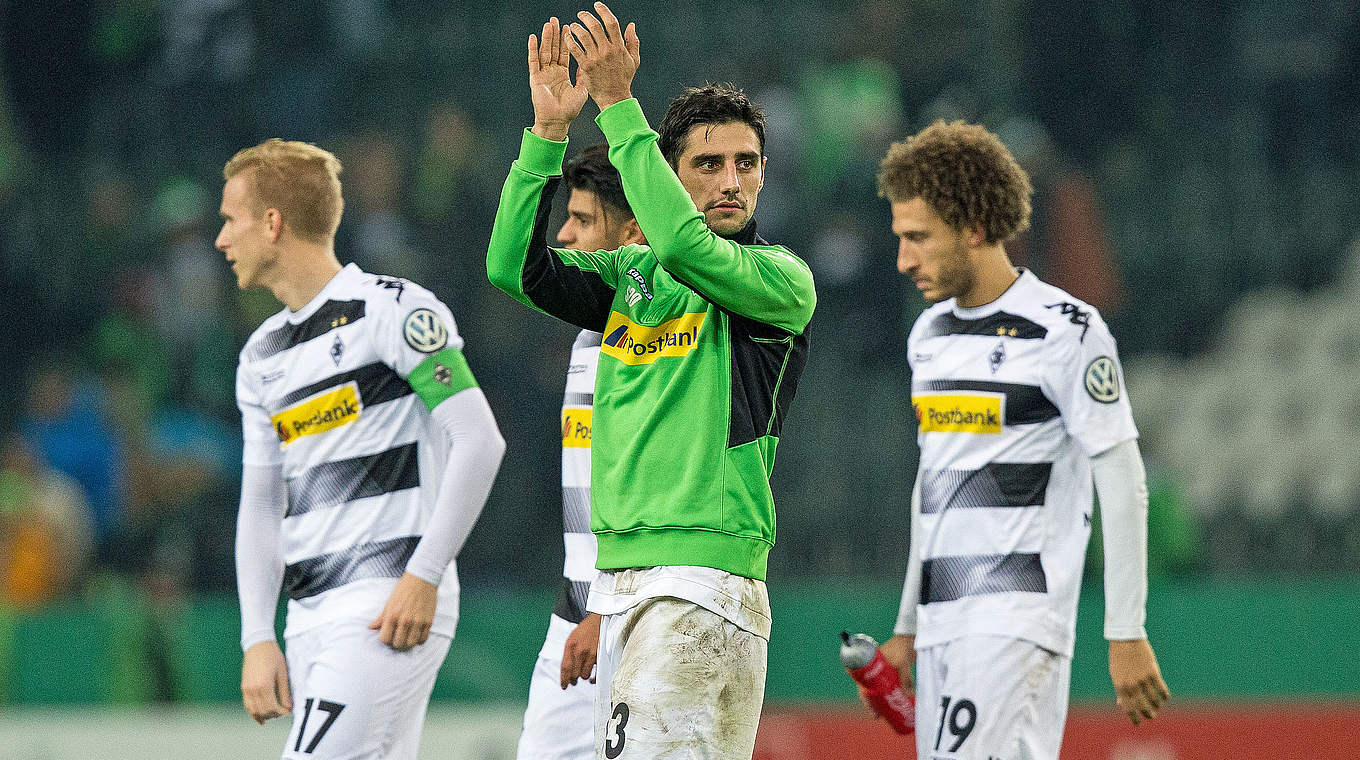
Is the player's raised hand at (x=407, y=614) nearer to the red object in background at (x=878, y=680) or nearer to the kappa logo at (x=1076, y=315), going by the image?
the red object in background at (x=878, y=680)

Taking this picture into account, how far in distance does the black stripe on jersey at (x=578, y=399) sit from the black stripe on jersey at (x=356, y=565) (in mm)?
570

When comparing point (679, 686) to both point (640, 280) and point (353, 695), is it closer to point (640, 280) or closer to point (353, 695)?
point (640, 280)

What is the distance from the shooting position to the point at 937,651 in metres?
4.18

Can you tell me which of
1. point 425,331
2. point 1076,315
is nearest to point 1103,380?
point 1076,315

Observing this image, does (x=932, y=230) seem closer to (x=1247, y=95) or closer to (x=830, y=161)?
(x=830, y=161)

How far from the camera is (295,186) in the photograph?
14.8 feet

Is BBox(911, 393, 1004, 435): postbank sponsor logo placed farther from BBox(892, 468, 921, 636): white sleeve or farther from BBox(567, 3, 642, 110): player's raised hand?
BBox(567, 3, 642, 110): player's raised hand

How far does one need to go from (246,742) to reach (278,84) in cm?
A: 408

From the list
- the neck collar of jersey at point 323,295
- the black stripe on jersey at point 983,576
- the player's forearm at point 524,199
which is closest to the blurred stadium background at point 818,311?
the black stripe on jersey at point 983,576

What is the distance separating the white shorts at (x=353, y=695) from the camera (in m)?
4.03

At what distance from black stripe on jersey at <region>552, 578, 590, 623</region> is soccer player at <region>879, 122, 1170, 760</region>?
2.73ft

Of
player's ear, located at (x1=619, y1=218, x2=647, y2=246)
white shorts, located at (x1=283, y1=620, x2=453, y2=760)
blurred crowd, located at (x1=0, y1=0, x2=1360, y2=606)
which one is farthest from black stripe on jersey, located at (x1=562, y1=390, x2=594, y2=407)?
blurred crowd, located at (x1=0, y1=0, x2=1360, y2=606)

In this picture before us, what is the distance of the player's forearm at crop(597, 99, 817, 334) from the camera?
3104 millimetres

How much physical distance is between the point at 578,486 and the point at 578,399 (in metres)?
0.24
